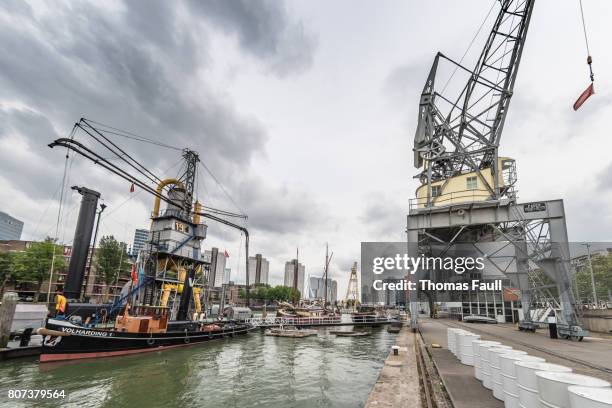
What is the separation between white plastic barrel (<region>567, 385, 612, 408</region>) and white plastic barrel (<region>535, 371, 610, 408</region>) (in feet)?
1.80

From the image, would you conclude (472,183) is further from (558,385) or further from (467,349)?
(558,385)

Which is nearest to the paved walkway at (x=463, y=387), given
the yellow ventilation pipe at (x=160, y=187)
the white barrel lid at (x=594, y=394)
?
the white barrel lid at (x=594, y=394)

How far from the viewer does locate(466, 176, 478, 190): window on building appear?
81.1ft

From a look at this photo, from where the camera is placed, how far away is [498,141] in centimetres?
2459

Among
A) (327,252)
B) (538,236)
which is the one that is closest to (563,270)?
(538,236)

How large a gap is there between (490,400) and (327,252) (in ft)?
209

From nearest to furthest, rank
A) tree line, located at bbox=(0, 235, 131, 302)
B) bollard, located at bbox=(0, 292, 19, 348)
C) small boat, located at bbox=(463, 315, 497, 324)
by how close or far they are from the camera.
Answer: bollard, located at bbox=(0, 292, 19, 348) < small boat, located at bbox=(463, 315, 497, 324) < tree line, located at bbox=(0, 235, 131, 302)

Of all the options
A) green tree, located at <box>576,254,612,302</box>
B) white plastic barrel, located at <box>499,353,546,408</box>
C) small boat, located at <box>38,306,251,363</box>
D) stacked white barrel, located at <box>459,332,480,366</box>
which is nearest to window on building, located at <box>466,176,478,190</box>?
stacked white barrel, located at <box>459,332,480,366</box>

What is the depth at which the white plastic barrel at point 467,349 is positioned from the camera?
10617 mm

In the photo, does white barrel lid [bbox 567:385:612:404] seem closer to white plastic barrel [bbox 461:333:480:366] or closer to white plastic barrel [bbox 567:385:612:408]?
white plastic barrel [bbox 567:385:612:408]

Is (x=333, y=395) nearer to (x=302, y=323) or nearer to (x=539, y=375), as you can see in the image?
(x=539, y=375)

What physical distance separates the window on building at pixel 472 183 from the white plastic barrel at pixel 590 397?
939 inches

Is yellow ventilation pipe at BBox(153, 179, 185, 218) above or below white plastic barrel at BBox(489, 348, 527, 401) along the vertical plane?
above

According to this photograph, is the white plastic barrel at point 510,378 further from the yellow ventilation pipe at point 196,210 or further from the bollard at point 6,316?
the yellow ventilation pipe at point 196,210
